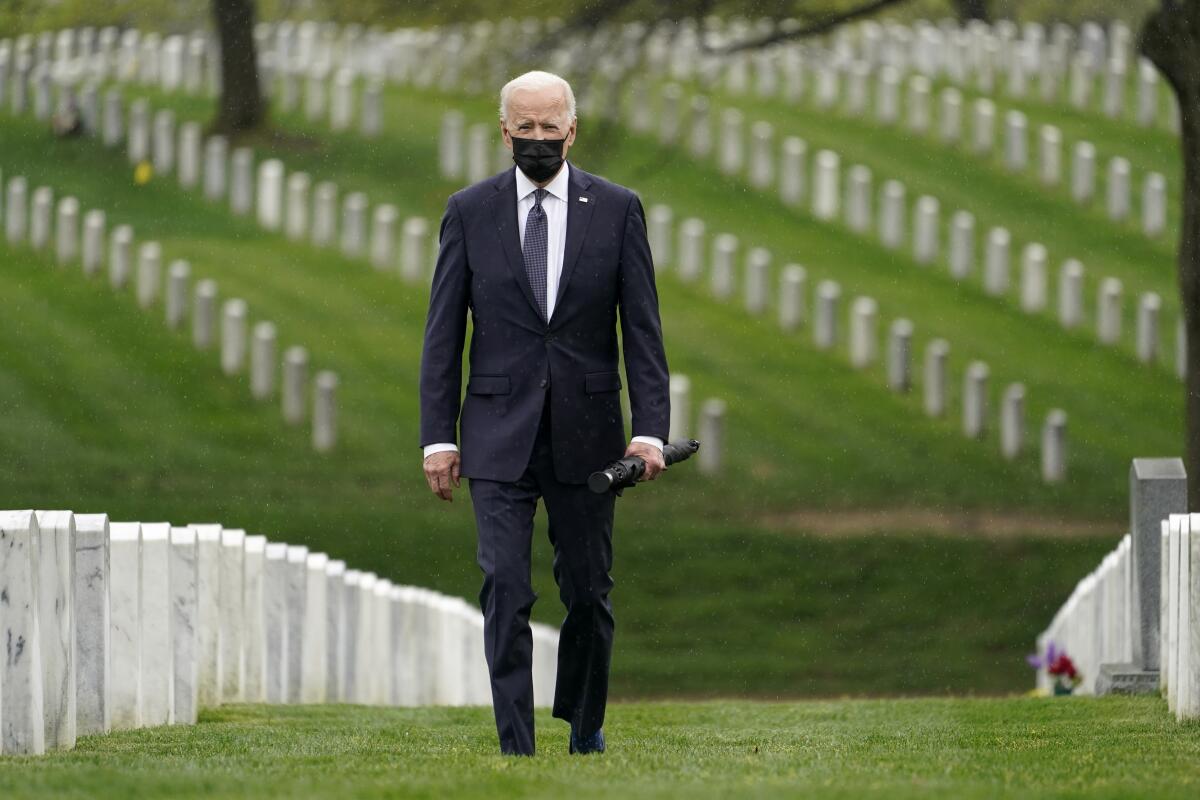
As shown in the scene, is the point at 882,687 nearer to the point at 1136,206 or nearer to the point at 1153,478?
the point at 1153,478

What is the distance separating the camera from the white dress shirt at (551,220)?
22.4ft

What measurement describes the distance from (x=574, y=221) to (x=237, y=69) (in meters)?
28.0

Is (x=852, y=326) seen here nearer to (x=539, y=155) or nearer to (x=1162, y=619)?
(x=1162, y=619)

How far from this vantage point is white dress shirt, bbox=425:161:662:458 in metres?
6.81

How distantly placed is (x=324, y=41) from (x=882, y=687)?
25086 millimetres

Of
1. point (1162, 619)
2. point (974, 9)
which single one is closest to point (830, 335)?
point (974, 9)

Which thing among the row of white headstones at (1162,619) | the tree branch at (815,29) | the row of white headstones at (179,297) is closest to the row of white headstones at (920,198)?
the row of white headstones at (179,297)

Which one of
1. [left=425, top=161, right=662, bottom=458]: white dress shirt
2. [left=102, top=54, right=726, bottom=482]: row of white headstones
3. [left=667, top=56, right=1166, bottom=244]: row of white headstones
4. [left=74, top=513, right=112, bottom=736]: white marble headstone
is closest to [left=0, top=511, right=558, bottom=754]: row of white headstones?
[left=74, top=513, right=112, bottom=736]: white marble headstone

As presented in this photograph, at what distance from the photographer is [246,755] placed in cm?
684

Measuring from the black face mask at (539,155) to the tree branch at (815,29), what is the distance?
30.2 ft

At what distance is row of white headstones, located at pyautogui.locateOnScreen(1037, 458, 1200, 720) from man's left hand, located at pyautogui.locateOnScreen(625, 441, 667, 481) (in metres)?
1.98

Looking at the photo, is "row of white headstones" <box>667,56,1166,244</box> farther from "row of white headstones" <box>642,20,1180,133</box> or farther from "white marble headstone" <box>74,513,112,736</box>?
"white marble headstone" <box>74,513,112,736</box>

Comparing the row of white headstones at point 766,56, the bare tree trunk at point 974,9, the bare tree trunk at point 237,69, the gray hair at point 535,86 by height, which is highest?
the row of white headstones at point 766,56

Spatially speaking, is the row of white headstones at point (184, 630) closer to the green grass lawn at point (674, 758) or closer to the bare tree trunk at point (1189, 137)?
the green grass lawn at point (674, 758)
